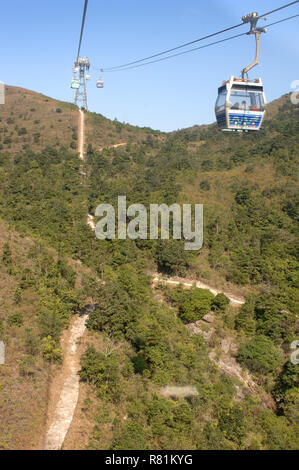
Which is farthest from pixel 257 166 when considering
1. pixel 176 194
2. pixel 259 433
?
pixel 259 433

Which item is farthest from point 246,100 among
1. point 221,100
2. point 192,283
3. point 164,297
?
point 192,283

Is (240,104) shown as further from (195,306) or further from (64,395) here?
(64,395)

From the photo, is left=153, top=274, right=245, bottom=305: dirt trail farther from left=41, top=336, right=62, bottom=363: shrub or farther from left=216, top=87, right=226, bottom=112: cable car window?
left=216, top=87, right=226, bottom=112: cable car window

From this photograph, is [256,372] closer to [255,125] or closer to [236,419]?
[236,419]

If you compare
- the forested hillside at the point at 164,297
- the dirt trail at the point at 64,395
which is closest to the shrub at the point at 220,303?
the forested hillside at the point at 164,297

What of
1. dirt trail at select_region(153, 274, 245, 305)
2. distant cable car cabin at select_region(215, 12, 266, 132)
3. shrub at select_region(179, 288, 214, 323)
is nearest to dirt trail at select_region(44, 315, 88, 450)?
shrub at select_region(179, 288, 214, 323)

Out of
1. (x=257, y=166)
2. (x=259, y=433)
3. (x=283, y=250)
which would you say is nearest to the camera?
(x=259, y=433)
